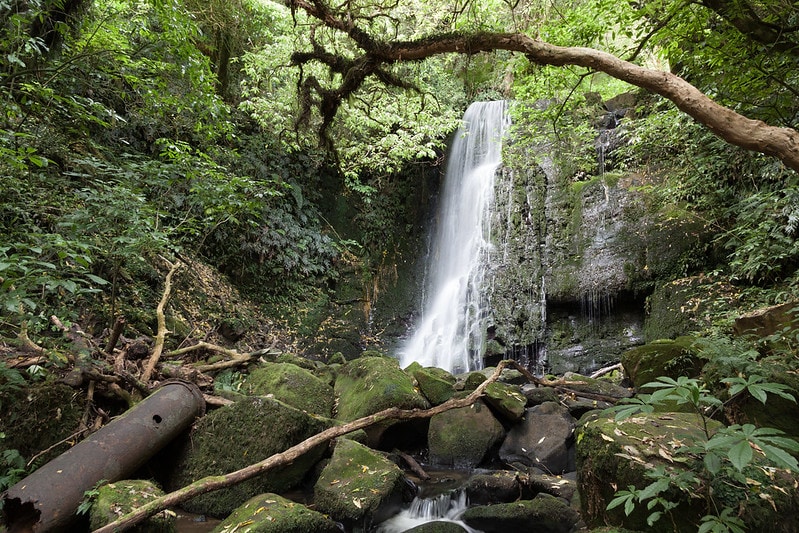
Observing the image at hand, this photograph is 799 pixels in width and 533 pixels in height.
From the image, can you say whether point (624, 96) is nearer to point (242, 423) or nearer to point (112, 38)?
point (112, 38)

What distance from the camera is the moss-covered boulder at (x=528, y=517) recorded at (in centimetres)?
332

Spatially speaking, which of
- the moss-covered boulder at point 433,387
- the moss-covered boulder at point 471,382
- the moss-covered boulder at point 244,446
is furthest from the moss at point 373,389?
the moss-covered boulder at point 244,446

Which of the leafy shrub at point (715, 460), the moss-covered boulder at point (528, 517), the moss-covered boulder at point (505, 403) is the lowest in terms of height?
the moss-covered boulder at point (528, 517)

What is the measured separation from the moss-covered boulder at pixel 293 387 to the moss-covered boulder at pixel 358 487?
1.17 m

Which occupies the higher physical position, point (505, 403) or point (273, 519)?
point (273, 519)

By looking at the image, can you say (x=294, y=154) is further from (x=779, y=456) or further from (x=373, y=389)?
(x=779, y=456)

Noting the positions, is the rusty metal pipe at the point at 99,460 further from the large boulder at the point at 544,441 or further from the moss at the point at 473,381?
the large boulder at the point at 544,441

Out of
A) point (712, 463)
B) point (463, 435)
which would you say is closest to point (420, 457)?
point (463, 435)

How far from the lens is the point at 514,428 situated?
17.2 ft

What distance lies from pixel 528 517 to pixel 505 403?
1.88 meters

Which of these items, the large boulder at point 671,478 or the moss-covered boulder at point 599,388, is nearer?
the large boulder at point 671,478

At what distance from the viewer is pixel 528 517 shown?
337 centimetres

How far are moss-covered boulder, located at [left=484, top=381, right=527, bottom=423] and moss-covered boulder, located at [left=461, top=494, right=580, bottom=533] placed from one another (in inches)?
62.5

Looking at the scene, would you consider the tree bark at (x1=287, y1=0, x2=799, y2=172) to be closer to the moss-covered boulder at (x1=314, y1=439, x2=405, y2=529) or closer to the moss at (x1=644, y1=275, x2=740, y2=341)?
the moss-covered boulder at (x1=314, y1=439, x2=405, y2=529)
